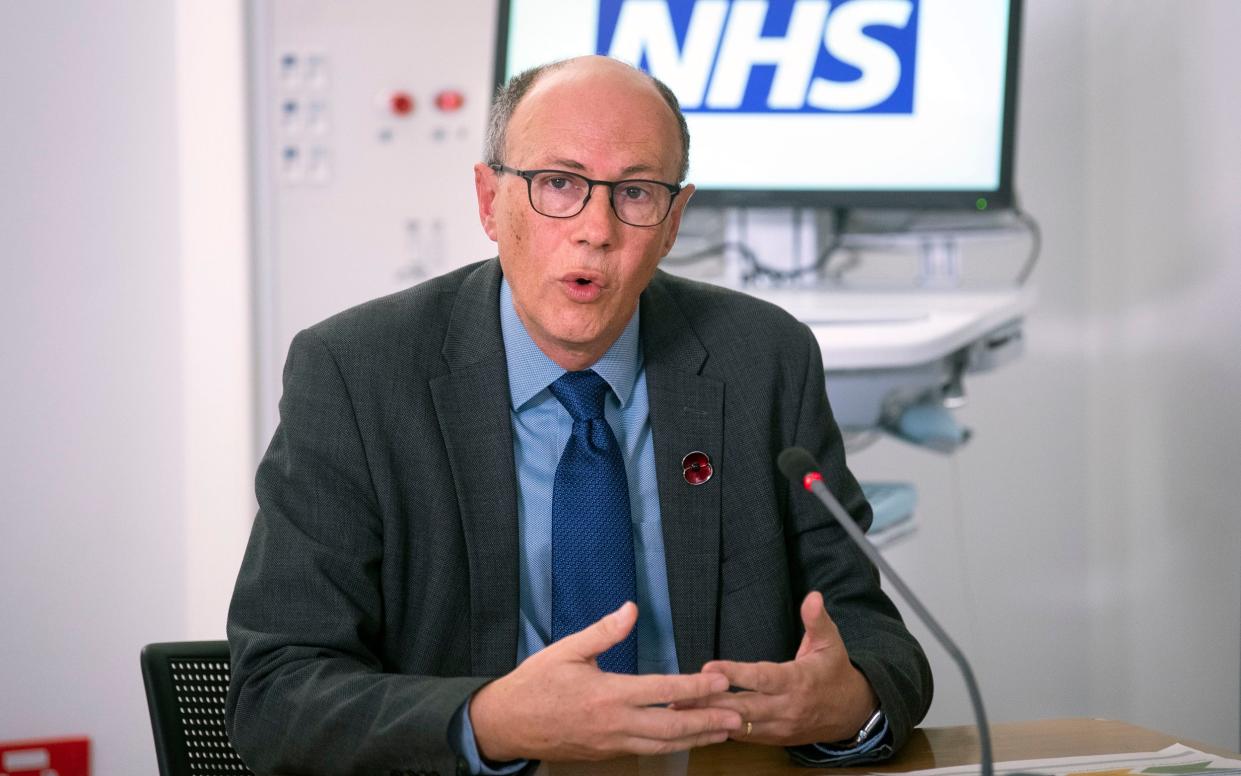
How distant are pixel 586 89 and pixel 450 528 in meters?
0.52

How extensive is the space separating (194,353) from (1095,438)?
7.61 feet

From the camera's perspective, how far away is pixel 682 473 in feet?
5.01

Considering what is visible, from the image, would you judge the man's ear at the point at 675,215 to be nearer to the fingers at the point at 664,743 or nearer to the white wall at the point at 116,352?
the fingers at the point at 664,743

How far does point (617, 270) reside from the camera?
58.9 inches

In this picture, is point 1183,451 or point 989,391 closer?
point 1183,451

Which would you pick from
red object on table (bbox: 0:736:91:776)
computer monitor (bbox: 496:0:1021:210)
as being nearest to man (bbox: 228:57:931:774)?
computer monitor (bbox: 496:0:1021:210)

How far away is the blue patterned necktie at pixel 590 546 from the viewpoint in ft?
4.77

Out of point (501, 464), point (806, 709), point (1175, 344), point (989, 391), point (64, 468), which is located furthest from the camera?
point (989, 391)

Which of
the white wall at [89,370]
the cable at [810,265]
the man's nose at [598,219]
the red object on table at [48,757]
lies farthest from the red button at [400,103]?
the man's nose at [598,219]

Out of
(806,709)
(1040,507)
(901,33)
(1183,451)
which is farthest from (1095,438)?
(806,709)

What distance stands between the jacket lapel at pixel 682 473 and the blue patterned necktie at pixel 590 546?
0.17 ft

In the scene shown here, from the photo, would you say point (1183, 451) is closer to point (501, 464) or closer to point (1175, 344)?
point (1175, 344)

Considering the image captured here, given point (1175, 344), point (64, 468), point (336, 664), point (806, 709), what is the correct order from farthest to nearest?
1. point (1175, 344)
2. point (64, 468)
3. point (336, 664)
4. point (806, 709)

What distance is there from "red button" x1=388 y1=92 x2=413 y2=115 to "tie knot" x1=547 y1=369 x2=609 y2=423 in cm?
181
